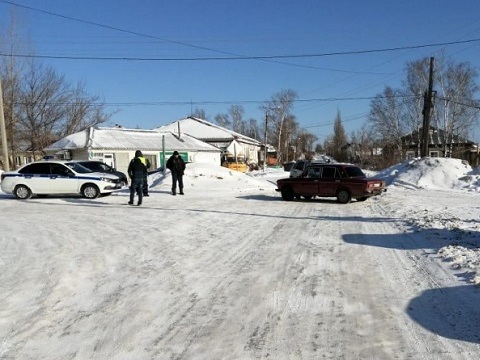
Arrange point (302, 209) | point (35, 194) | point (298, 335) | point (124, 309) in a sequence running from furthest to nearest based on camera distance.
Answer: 1. point (35, 194)
2. point (302, 209)
3. point (124, 309)
4. point (298, 335)

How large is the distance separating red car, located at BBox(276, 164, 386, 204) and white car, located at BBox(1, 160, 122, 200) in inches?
295

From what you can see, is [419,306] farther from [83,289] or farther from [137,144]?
[137,144]

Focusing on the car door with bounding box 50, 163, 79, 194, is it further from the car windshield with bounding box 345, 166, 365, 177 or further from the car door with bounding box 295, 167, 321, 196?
the car windshield with bounding box 345, 166, 365, 177

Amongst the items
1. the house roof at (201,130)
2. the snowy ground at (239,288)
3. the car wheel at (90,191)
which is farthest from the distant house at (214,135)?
the snowy ground at (239,288)

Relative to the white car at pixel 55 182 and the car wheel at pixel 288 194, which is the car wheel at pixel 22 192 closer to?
the white car at pixel 55 182

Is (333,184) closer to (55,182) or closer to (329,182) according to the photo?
(329,182)

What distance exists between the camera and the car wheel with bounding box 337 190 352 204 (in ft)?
A: 56.1

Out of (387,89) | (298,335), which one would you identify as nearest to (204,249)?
(298,335)

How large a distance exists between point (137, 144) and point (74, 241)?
111 ft

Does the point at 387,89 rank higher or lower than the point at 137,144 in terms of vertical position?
higher

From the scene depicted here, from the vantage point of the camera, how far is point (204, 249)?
823 centimetres

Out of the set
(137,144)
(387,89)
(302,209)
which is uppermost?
(387,89)

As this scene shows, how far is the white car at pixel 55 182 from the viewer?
727 inches

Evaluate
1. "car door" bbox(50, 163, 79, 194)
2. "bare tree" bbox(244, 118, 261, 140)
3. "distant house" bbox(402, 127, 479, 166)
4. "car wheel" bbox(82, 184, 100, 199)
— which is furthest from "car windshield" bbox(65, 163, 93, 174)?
"bare tree" bbox(244, 118, 261, 140)
